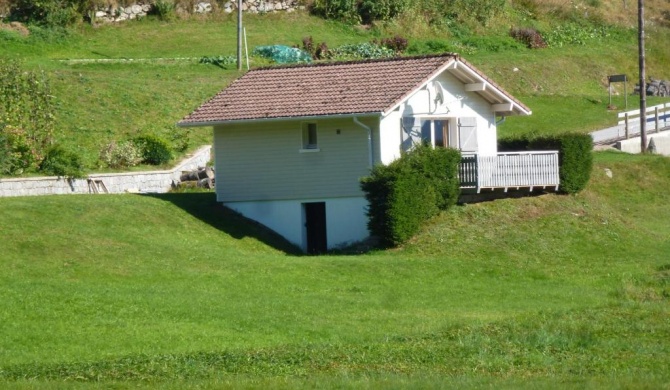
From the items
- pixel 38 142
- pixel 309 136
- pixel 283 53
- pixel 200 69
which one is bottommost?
pixel 38 142

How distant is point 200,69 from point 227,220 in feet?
71.7

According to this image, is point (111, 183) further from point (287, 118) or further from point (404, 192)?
point (404, 192)

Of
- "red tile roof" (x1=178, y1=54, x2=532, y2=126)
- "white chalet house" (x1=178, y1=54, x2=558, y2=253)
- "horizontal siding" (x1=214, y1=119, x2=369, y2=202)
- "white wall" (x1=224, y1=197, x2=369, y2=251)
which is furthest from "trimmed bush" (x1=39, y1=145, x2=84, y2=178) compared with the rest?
"white wall" (x1=224, y1=197, x2=369, y2=251)

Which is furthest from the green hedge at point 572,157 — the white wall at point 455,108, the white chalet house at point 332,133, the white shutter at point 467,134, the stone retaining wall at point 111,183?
the stone retaining wall at point 111,183

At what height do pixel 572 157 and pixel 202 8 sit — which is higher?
pixel 202 8

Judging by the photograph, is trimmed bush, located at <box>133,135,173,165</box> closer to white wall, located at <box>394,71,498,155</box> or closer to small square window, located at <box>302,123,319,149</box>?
small square window, located at <box>302,123,319,149</box>

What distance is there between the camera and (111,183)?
41.5 m

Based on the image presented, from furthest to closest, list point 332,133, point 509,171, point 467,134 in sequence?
point 467,134 → point 509,171 → point 332,133

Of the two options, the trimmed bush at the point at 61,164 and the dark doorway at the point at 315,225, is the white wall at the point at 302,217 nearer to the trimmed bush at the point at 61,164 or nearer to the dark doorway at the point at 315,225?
the dark doorway at the point at 315,225

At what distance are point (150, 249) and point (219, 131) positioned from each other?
8.29 metres

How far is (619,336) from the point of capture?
2205 centimetres

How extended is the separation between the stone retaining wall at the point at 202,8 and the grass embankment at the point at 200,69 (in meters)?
0.56

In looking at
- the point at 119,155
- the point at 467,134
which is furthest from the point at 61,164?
the point at 467,134

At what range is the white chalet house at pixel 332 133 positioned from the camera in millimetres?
37250
